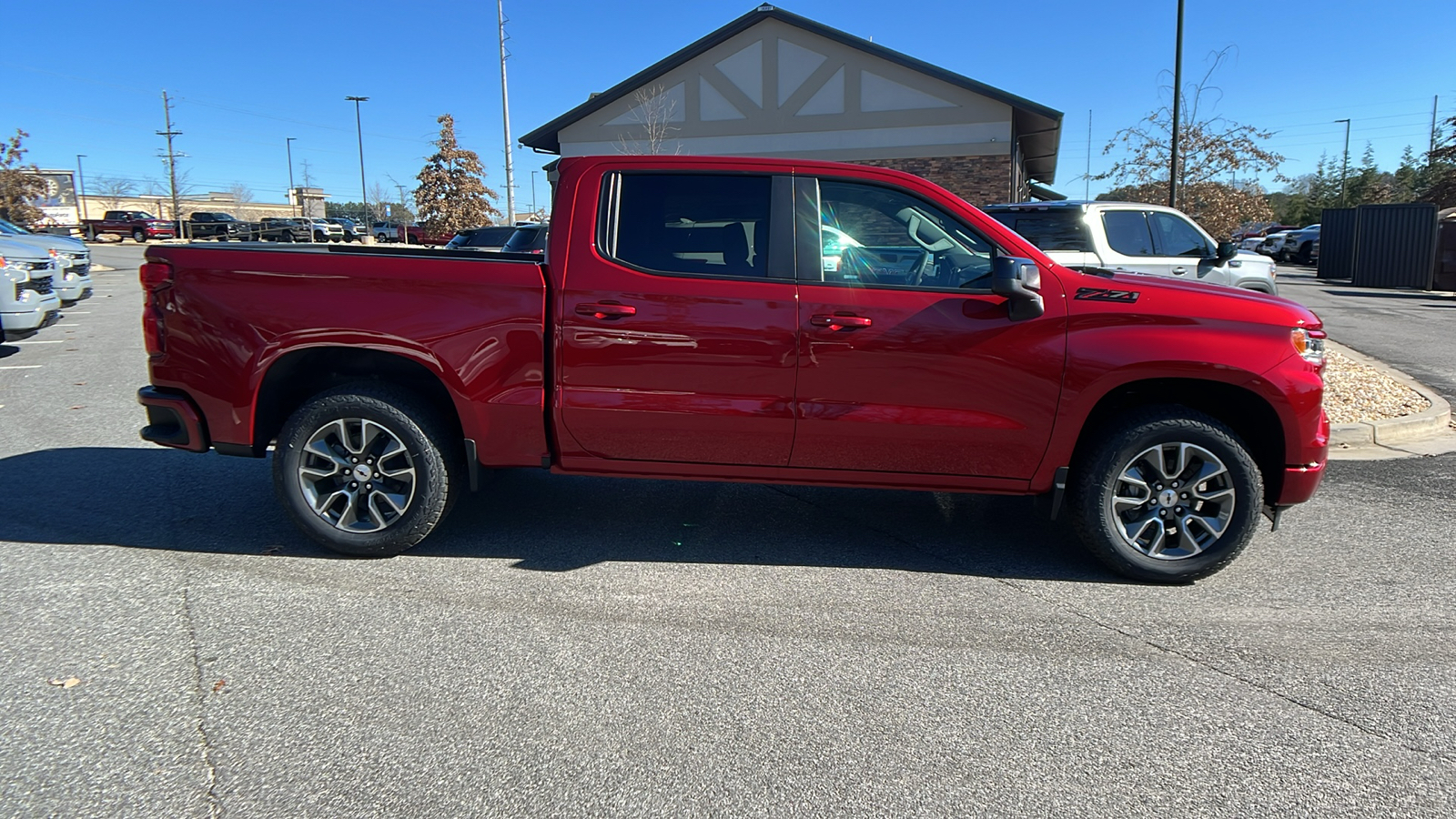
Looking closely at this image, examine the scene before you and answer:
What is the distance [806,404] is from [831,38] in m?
22.9

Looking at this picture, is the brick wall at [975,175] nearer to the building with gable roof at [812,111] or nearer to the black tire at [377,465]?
the building with gable roof at [812,111]

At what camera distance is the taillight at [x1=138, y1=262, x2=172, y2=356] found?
14.4ft

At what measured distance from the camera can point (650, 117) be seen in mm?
25953

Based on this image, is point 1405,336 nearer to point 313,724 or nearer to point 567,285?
point 567,285

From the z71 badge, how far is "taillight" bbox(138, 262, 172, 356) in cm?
437

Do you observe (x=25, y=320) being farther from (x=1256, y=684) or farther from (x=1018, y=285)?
(x=1256, y=684)

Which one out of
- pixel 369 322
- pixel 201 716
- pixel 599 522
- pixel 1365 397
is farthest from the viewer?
pixel 1365 397

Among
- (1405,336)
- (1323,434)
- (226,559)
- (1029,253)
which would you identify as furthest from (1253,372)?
(1405,336)

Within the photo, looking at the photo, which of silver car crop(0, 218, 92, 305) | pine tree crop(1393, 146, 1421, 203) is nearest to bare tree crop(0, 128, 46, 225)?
silver car crop(0, 218, 92, 305)

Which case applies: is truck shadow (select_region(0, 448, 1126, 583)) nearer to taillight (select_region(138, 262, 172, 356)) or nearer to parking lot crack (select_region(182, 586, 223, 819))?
parking lot crack (select_region(182, 586, 223, 819))

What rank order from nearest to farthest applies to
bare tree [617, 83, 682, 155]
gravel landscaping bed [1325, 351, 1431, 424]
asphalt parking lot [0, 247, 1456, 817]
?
1. asphalt parking lot [0, 247, 1456, 817]
2. gravel landscaping bed [1325, 351, 1431, 424]
3. bare tree [617, 83, 682, 155]

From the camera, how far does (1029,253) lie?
14.1 feet

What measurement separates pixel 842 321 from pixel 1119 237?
7.44 m

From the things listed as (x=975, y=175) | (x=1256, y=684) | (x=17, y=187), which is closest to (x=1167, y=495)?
(x=1256, y=684)
